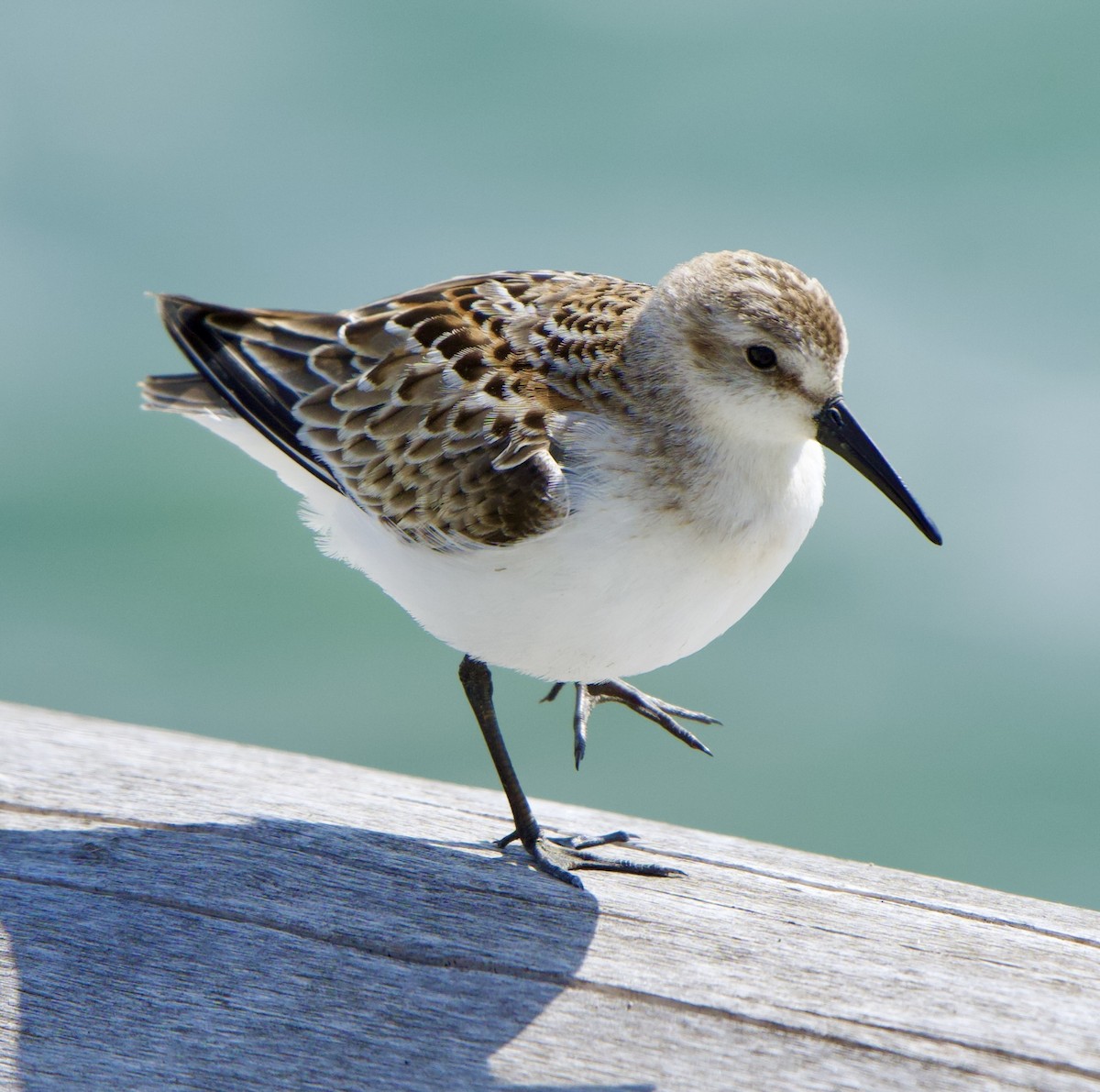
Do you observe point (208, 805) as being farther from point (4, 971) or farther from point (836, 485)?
point (836, 485)

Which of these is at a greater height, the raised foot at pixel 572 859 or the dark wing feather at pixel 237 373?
the dark wing feather at pixel 237 373

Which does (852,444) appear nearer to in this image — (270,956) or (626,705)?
(626,705)

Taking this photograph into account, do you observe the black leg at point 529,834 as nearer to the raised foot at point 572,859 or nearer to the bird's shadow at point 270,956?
the raised foot at point 572,859

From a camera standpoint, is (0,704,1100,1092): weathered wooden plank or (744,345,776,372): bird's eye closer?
(0,704,1100,1092): weathered wooden plank

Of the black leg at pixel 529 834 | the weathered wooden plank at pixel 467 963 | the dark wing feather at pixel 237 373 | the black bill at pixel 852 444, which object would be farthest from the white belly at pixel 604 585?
the dark wing feather at pixel 237 373

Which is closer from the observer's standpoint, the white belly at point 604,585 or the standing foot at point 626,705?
the white belly at point 604,585

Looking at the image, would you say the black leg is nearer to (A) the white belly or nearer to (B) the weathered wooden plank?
(B) the weathered wooden plank

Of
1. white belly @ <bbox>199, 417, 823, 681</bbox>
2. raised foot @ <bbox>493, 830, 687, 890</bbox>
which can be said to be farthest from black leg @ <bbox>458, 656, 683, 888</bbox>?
white belly @ <bbox>199, 417, 823, 681</bbox>

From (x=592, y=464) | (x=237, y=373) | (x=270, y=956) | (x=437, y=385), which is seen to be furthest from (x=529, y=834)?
(x=237, y=373)
